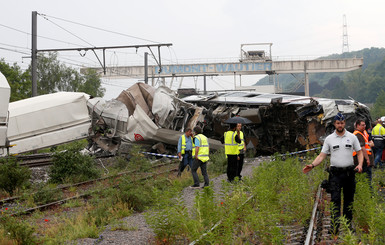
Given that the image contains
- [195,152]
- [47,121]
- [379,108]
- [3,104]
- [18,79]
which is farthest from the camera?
[379,108]

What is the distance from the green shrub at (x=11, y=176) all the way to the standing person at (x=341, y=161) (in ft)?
30.9

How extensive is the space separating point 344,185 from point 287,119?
49.4 feet

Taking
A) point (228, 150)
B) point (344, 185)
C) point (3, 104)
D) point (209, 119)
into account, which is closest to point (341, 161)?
point (344, 185)

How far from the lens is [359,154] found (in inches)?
297

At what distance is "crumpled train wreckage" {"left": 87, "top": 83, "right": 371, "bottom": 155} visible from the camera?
20.2 meters

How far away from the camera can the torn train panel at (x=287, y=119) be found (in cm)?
2206

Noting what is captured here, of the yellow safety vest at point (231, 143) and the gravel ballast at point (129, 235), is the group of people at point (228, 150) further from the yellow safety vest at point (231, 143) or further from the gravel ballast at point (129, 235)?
the gravel ballast at point (129, 235)

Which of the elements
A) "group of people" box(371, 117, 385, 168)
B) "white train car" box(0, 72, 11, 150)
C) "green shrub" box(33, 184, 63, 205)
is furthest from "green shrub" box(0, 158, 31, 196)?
"group of people" box(371, 117, 385, 168)

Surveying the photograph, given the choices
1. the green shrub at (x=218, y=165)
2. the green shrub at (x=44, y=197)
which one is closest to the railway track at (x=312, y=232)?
the green shrub at (x=44, y=197)

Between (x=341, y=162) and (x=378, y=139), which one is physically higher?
(x=341, y=162)

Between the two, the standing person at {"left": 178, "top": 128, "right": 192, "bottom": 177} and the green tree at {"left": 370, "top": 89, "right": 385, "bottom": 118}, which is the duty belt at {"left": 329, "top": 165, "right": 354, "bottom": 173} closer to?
the standing person at {"left": 178, "top": 128, "right": 192, "bottom": 177}

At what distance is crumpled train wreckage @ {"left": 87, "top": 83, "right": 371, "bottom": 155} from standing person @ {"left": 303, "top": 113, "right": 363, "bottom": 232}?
43.6 feet

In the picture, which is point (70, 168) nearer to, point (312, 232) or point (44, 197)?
point (44, 197)

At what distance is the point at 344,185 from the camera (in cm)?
765
